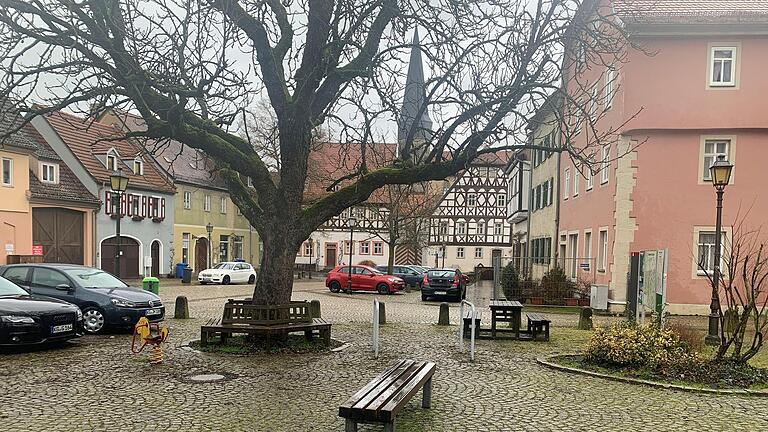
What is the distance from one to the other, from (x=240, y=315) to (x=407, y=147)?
4.31 metres

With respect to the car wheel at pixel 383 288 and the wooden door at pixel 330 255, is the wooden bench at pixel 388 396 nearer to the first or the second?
the car wheel at pixel 383 288

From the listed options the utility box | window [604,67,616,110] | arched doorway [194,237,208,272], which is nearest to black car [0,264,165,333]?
the utility box

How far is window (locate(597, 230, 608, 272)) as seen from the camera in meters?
21.4

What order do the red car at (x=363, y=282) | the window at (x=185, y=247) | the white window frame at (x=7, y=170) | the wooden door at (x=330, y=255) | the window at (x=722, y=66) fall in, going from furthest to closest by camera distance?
the wooden door at (x=330, y=255), the window at (x=185, y=247), the red car at (x=363, y=282), the white window frame at (x=7, y=170), the window at (x=722, y=66)

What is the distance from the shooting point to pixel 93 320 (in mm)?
12562

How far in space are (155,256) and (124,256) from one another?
139 inches

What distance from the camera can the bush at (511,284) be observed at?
2302 centimetres

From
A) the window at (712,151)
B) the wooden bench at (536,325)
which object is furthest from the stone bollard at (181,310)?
the window at (712,151)

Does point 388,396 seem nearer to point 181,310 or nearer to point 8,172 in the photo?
point 181,310

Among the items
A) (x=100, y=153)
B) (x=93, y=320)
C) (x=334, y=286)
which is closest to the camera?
(x=93, y=320)

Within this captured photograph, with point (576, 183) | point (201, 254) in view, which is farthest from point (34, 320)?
point (201, 254)

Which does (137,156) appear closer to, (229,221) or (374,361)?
(229,221)

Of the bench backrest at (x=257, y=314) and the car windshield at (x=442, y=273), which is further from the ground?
the car windshield at (x=442, y=273)

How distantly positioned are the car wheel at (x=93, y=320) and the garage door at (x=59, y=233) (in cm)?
2188
